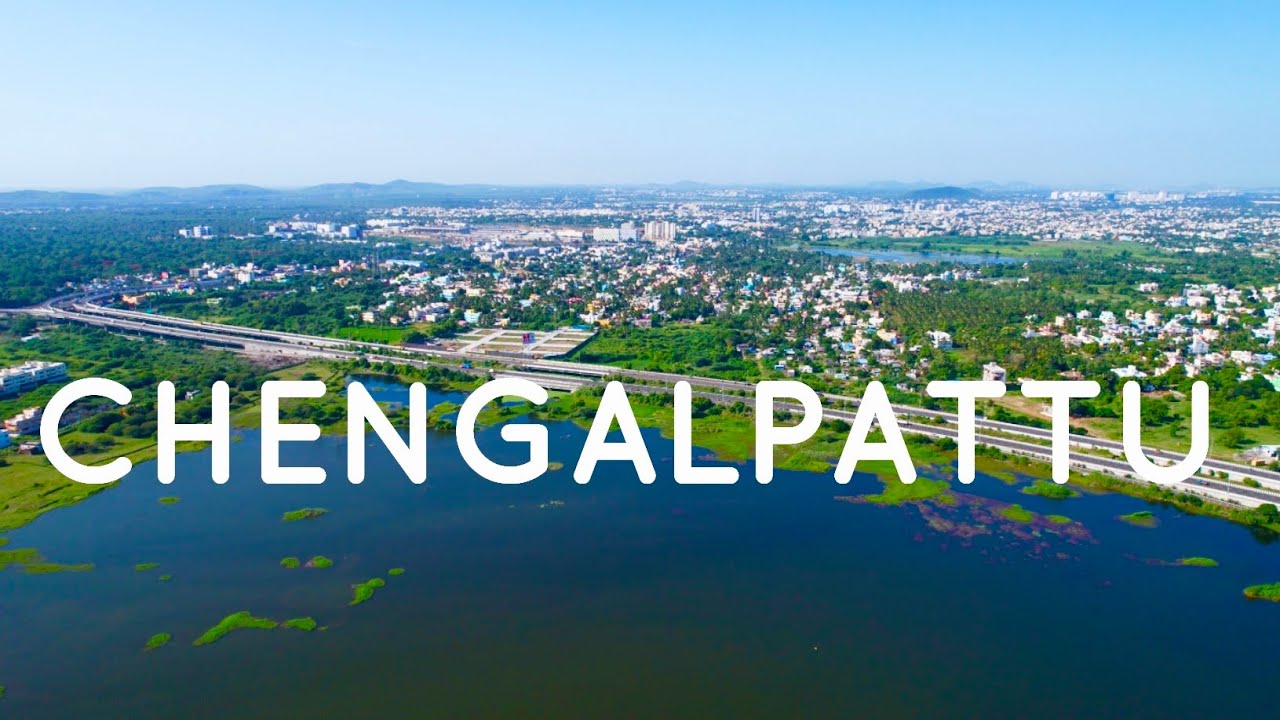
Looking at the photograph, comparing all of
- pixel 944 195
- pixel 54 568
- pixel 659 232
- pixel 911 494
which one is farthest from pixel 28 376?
pixel 944 195

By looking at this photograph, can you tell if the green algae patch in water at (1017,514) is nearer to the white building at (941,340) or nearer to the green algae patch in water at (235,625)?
the green algae patch in water at (235,625)

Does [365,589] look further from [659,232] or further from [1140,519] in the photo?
[659,232]

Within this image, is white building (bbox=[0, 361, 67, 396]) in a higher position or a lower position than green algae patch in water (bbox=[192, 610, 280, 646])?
higher

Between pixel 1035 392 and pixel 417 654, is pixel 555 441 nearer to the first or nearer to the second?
pixel 417 654

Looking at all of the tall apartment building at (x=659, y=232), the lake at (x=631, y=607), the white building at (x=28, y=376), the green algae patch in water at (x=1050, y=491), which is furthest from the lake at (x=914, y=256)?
the white building at (x=28, y=376)

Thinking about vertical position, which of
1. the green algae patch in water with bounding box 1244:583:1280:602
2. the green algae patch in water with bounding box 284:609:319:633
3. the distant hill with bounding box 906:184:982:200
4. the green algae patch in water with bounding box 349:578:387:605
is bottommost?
the green algae patch in water with bounding box 1244:583:1280:602

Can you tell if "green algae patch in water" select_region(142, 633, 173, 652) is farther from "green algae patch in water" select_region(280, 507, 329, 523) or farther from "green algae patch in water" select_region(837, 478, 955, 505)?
"green algae patch in water" select_region(837, 478, 955, 505)

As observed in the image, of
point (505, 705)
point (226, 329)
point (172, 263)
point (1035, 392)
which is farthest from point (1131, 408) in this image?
point (172, 263)

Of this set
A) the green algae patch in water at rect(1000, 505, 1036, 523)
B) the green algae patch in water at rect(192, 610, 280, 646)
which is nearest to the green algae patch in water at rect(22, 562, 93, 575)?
the green algae patch in water at rect(192, 610, 280, 646)
